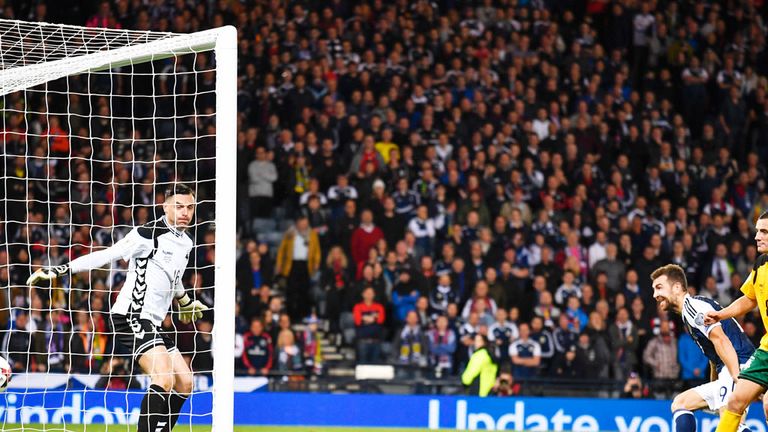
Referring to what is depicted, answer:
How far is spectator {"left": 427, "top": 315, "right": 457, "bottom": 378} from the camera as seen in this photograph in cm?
1454

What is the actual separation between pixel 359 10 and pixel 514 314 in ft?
19.6

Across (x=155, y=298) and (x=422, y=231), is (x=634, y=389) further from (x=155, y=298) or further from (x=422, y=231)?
(x=155, y=298)

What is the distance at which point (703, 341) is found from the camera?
8.51 m

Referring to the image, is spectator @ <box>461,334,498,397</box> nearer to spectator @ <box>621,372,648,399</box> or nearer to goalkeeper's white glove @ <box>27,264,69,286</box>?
spectator @ <box>621,372,648,399</box>

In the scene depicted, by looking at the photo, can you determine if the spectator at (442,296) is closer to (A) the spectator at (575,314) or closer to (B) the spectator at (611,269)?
(A) the spectator at (575,314)

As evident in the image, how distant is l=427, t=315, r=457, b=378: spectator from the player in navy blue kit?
5952 millimetres

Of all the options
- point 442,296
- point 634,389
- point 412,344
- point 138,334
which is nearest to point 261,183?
point 442,296

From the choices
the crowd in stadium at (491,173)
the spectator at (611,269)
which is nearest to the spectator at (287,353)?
the crowd in stadium at (491,173)

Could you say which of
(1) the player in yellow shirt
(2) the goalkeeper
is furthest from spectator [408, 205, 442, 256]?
(1) the player in yellow shirt

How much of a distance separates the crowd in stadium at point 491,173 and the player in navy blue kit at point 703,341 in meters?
5.34

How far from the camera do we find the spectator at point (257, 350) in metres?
14.1

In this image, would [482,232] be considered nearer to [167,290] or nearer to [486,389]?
[486,389]

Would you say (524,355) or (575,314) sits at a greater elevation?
(575,314)

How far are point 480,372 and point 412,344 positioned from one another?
40.3 inches
